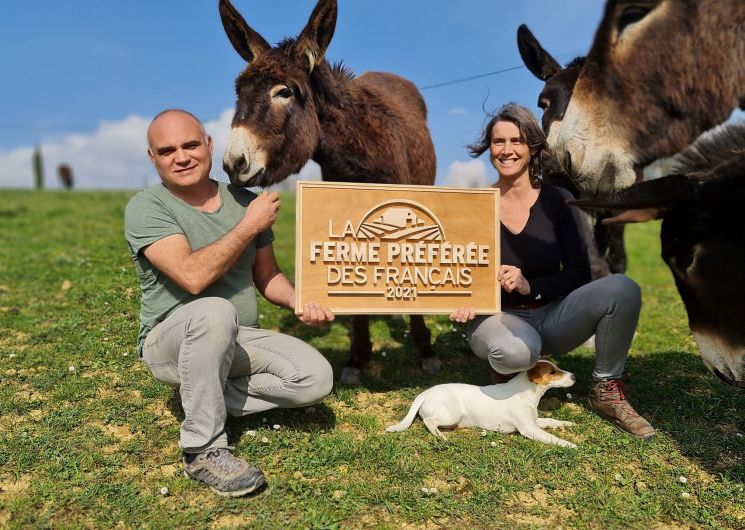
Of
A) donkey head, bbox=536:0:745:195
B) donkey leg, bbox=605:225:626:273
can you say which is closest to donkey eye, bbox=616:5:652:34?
donkey head, bbox=536:0:745:195

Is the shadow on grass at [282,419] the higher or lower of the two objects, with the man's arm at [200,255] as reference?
lower

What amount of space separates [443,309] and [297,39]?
2231 millimetres

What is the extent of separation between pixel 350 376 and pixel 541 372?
60.4 inches

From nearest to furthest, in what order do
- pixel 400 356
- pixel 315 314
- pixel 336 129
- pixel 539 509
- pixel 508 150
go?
pixel 539 509 < pixel 315 314 < pixel 508 150 < pixel 336 129 < pixel 400 356

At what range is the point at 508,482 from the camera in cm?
288

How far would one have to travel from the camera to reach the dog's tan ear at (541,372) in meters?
3.51

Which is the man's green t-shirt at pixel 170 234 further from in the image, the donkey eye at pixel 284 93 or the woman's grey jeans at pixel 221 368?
the donkey eye at pixel 284 93

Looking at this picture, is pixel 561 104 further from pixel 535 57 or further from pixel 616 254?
pixel 616 254

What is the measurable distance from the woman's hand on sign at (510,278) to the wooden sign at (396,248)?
0.05 m

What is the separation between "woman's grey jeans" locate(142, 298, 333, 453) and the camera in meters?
2.86

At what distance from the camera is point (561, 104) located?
4.52 m

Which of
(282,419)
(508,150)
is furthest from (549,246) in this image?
(282,419)

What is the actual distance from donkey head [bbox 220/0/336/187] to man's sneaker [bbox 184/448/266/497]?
169 cm

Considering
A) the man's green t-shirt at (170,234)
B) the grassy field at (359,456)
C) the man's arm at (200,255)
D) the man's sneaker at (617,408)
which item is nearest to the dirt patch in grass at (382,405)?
the grassy field at (359,456)
